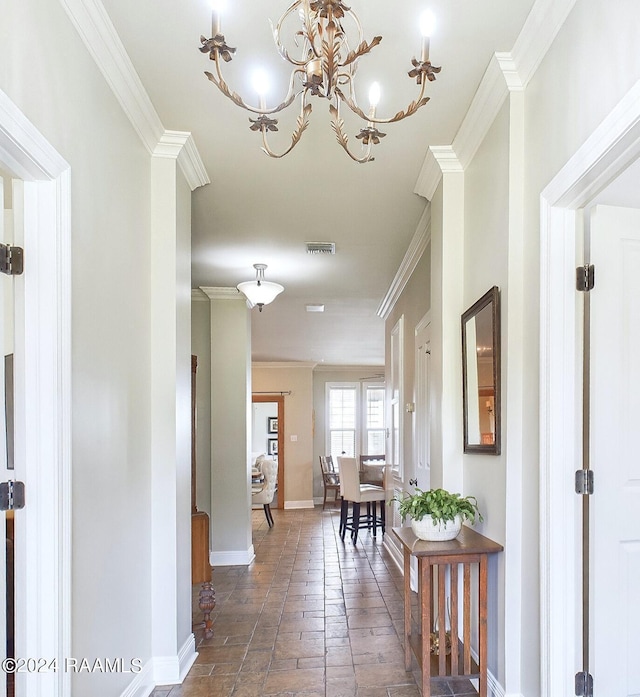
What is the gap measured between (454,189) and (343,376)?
9264 millimetres

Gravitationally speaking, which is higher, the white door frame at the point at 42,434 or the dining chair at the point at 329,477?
the white door frame at the point at 42,434

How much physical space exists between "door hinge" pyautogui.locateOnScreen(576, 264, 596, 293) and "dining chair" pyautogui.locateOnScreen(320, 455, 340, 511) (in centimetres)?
887

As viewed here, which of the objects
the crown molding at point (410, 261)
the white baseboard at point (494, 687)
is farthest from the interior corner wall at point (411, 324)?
the white baseboard at point (494, 687)

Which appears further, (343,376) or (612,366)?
(343,376)

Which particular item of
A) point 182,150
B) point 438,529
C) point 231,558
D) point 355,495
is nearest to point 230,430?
point 231,558

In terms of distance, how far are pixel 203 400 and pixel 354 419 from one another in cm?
674

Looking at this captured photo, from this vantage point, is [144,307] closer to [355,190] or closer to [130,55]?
[130,55]

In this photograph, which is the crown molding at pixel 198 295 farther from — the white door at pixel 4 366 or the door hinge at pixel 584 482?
the door hinge at pixel 584 482

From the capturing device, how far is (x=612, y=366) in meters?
1.96

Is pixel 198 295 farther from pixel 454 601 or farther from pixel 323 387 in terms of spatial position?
pixel 323 387

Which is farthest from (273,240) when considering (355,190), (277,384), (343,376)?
(343,376)

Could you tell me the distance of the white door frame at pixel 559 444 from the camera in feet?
6.23

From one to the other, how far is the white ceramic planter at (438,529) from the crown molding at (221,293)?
12.1 ft

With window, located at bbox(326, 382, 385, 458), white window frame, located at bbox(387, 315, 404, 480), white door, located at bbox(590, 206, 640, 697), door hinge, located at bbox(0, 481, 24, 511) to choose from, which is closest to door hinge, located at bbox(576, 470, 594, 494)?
white door, located at bbox(590, 206, 640, 697)
